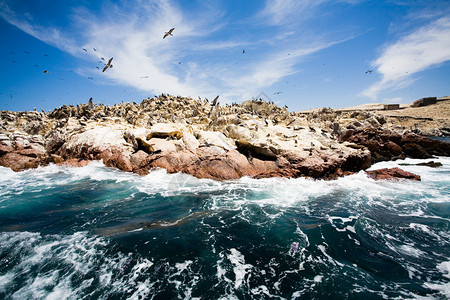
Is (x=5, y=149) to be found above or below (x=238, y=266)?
above

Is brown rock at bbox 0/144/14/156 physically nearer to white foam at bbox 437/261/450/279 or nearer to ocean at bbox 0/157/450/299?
ocean at bbox 0/157/450/299

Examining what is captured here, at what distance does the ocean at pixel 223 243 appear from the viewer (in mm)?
4180

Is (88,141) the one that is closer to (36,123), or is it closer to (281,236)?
(36,123)

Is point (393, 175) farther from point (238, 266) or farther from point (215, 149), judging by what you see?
point (238, 266)

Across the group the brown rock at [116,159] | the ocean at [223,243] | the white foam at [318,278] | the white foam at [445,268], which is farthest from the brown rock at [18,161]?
the white foam at [445,268]

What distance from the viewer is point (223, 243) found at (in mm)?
5895

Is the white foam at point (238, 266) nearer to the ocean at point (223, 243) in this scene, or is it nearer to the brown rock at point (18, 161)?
the ocean at point (223, 243)

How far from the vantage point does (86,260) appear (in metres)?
5.02

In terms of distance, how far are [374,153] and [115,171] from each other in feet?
87.8

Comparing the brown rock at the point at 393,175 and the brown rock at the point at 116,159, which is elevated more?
the brown rock at the point at 116,159

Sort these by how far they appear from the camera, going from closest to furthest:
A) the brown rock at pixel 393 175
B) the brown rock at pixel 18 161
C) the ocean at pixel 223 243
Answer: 1. the ocean at pixel 223 243
2. the brown rock at pixel 393 175
3. the brown rock at pixel 18 161

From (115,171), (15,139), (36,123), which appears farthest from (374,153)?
(36,123)

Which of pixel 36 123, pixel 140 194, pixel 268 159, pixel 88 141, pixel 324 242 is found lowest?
pixel 324 242

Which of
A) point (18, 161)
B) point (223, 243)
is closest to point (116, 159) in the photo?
point (18, 161)
